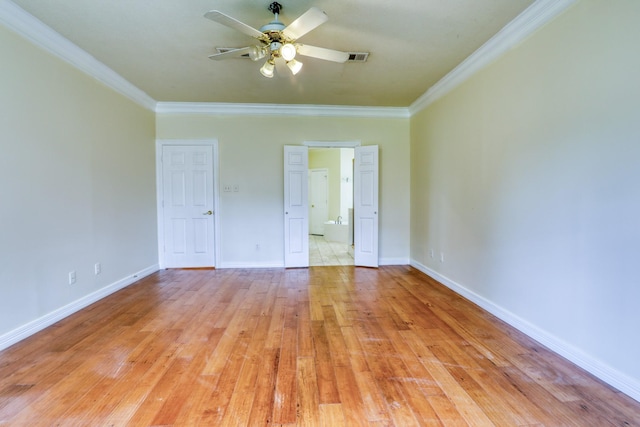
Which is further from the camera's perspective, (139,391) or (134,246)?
(134,246)

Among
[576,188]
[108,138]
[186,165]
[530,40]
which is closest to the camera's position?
[576,188]

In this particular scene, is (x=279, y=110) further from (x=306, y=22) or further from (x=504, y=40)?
(x=504, y=40)

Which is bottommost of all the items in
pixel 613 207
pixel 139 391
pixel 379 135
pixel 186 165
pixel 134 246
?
pixel 139 391

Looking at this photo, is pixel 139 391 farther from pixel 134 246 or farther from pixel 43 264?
pixel 134 246

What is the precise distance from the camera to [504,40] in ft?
8.32

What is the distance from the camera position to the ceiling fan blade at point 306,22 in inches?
71.4

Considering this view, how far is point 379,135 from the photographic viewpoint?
4.75 metres

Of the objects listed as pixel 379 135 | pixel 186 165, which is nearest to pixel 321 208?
pixel 379 135

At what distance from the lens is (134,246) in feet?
12.8

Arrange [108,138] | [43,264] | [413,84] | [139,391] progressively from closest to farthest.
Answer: [139,391], [43,264], [108,138], [413,84]

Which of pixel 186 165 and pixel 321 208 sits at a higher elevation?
pixel 186 165

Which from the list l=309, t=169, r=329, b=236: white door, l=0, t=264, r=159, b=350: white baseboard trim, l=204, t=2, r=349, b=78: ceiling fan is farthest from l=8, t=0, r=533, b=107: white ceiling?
l=309, t=169, r=329, b=236: white door

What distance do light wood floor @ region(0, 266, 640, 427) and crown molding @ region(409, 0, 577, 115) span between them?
2518 mm

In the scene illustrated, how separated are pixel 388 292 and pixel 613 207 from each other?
7.19ft
